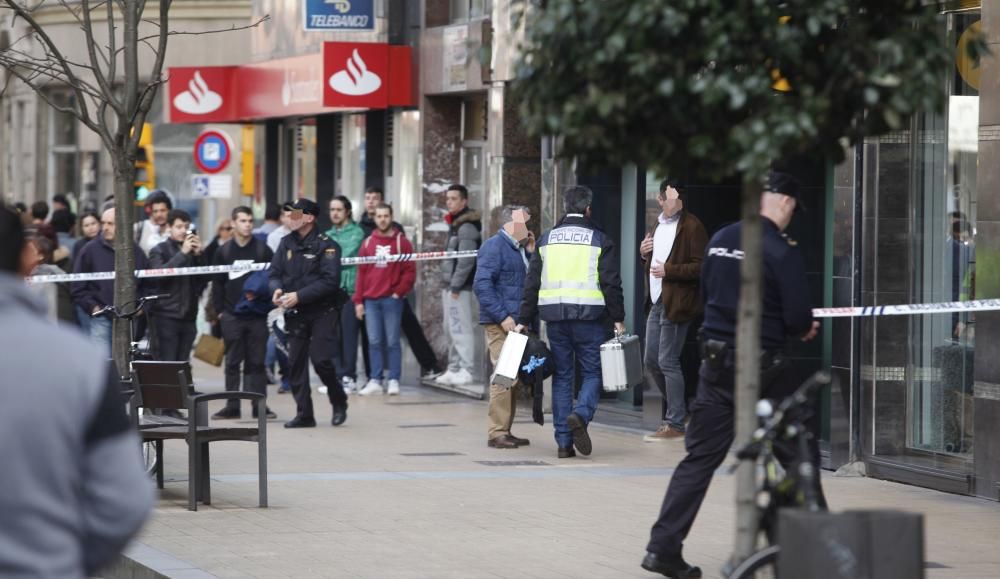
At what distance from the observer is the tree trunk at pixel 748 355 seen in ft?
19.8

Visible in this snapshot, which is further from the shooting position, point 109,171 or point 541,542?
point 109,171

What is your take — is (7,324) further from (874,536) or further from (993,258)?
(993,258)

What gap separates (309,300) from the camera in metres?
15.2

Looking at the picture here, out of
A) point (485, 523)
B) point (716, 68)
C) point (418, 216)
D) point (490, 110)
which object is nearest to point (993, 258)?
point (485, 523)

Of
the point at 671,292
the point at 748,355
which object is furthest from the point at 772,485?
the point at 671,292

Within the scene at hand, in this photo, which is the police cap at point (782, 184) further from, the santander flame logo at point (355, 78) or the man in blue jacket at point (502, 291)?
the santander flame logo at point (355, 78)

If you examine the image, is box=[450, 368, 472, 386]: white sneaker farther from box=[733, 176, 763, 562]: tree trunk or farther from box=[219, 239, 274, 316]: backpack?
box=[733, 176, 763, 562]: tree trunk

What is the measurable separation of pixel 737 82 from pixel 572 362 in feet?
24.9

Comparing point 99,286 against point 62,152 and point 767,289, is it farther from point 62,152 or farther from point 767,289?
point 62,152

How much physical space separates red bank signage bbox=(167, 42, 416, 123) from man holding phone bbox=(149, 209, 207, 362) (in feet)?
17.3

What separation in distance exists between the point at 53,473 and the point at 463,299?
49.6ft

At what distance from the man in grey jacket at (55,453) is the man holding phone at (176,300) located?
12.0 metres

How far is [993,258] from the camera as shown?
1121cm

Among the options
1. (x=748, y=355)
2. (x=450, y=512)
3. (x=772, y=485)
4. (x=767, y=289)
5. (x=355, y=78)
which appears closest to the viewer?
(x=748, y=355)
